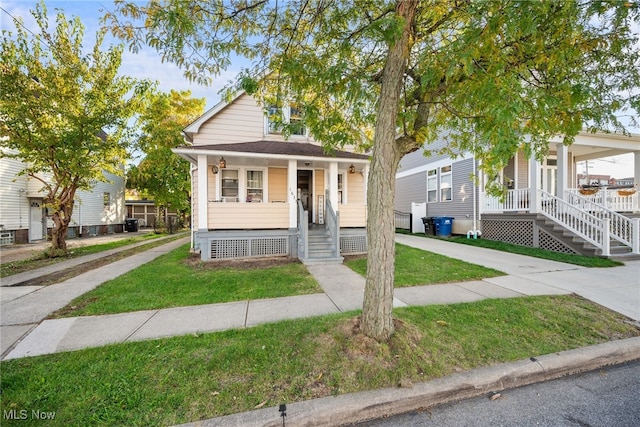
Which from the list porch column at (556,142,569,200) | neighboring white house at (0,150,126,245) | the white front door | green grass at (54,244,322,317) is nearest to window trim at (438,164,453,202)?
porch column at (556,142,569,200)

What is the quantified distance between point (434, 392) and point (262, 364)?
161 centimetres

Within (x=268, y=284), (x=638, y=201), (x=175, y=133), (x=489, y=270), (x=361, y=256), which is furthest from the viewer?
(x=175, y=133)

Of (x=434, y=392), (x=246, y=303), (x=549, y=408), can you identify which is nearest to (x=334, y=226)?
(x=246, y=303)

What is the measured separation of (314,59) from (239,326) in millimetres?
3803

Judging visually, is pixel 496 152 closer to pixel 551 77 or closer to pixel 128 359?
pixel 551 77

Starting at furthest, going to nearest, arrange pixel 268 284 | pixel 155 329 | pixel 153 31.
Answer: pixel 268 284
pixel 155 329
pixel 153 31

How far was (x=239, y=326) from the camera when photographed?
12.0ft

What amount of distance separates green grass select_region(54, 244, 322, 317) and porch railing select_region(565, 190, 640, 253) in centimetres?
940

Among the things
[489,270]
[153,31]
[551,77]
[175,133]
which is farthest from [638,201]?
[175,133]

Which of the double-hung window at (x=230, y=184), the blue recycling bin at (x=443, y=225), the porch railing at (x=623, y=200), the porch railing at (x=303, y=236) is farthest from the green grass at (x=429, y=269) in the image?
the porch railing at (x=623, y=200)

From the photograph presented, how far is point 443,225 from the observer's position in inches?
538

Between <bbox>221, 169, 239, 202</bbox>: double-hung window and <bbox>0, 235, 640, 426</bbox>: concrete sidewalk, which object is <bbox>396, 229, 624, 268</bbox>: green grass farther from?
<bbox>221, 169, 239, 202</bbox>: double-hung window

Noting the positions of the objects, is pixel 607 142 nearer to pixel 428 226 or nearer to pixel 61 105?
pixel 428 226

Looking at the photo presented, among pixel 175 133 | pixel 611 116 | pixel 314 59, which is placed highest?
pixel 175 133
